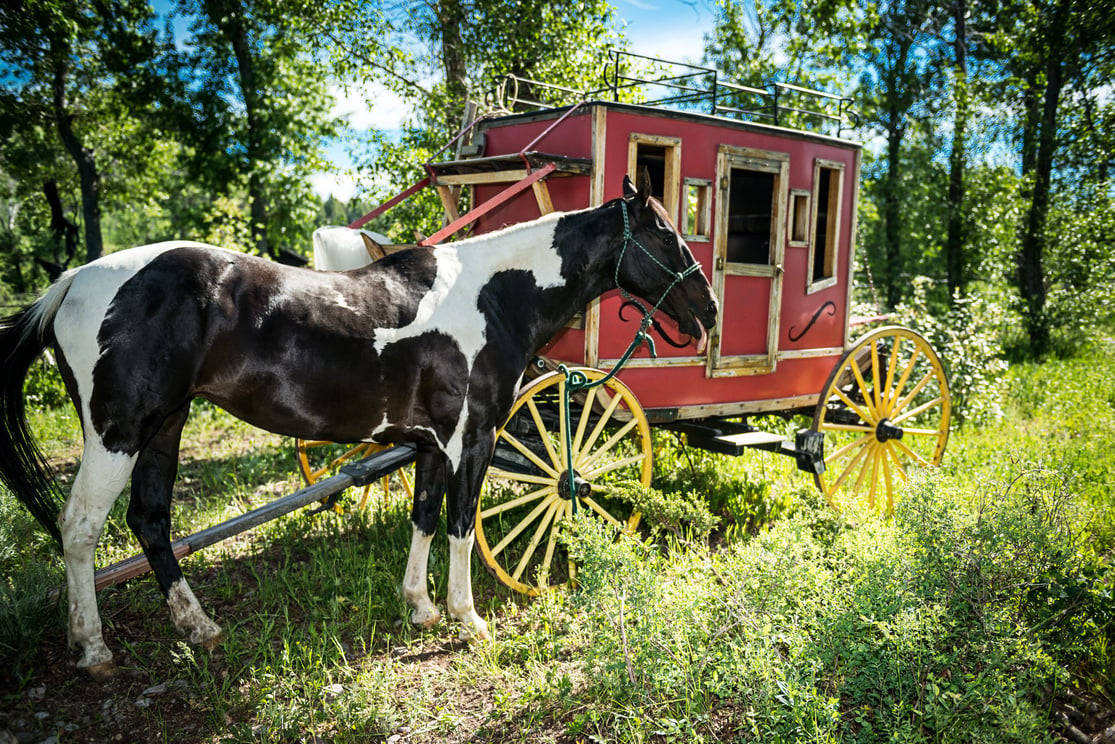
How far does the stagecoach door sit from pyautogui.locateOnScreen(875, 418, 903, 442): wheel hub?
1.32 meters

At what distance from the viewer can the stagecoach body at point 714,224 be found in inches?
180

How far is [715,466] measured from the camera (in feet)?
21.5

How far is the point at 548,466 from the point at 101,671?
260cm

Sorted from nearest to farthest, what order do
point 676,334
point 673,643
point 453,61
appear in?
point 673,643, point 676,334, point 453,61

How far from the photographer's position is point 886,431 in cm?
594

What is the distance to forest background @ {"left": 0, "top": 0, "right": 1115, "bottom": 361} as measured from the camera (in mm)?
8508

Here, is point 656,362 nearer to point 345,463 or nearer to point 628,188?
point 628,188

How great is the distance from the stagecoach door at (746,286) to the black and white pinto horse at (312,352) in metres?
0.96

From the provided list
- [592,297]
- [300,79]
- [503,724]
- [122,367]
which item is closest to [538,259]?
A: [592,297]

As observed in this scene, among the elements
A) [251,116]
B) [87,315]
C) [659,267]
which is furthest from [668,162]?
[251,116]

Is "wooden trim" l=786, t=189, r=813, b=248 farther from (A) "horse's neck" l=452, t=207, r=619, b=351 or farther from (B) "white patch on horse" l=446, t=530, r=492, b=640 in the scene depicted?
(B) "white patch on horse" l=446, t=530, r=492, b=640

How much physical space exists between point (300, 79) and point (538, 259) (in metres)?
16.0

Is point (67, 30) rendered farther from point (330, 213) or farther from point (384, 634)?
point (330, 213)

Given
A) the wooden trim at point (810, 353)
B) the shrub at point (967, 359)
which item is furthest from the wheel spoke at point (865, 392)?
the shrub at point (967, 359)
